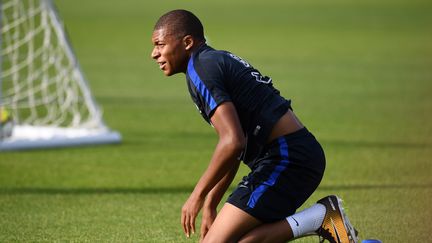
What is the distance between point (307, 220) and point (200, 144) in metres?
6.30

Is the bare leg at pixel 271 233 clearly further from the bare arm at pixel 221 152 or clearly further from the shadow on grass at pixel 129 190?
the shadow on grass at pixel 129 190

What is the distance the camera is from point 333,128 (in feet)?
44.4

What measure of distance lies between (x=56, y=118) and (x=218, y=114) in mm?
9410

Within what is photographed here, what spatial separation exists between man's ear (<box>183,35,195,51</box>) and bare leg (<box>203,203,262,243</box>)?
0.99 metres

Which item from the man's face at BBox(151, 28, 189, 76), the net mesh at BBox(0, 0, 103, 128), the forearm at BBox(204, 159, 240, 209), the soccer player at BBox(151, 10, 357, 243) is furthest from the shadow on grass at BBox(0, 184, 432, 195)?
the man's face at BBox(151, 28, 189, 76)

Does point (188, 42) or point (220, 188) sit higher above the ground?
point (188, 42)

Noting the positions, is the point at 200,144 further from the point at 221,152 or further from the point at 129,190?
the point at 221,152

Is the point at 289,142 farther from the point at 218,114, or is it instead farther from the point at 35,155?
the point at 35,155

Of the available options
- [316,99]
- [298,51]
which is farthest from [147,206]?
[298,51]

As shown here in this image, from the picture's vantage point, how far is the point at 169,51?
18.9 ft

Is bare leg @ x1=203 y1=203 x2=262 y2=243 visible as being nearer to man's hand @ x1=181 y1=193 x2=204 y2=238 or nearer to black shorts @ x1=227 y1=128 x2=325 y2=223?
black shorts @ x1=227 y1=128 x2=325 y2=223

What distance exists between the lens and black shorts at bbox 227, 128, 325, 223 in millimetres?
5750

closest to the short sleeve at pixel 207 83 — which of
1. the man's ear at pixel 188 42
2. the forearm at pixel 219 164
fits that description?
the man's ear at pixel 188 42

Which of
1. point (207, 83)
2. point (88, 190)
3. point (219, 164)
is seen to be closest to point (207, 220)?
point (219, 164)
